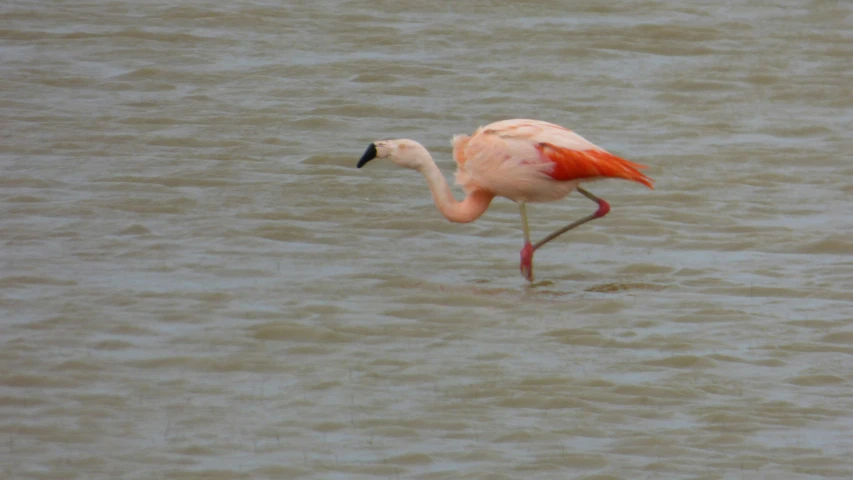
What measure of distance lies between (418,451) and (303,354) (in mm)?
1286

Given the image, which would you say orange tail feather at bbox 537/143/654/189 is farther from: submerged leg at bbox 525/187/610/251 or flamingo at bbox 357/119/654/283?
submerged leg at bbox 525/187/610/251

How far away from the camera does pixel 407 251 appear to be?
9.06m

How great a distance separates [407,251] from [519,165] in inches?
38.0

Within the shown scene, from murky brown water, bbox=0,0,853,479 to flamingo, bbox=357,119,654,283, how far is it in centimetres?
37

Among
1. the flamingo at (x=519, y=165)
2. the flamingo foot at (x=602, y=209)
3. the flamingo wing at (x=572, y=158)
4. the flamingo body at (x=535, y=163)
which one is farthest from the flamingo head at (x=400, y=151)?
the flamingo foot at (x=602, y=209)

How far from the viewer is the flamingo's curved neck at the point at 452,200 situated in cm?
879

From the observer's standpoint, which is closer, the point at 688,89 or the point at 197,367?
the point at 197,367

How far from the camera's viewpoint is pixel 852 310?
7840 mm

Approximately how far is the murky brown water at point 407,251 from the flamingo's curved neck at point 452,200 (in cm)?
28

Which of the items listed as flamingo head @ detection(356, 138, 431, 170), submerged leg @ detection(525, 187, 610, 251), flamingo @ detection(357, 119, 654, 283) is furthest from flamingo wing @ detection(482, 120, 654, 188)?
flamingo head @ detection(356, 138, 431, 170)

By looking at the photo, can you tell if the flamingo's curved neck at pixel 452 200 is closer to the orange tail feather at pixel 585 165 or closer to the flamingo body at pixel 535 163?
the flamingo body at pixel 535 163

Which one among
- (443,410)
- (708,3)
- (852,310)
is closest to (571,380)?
(443,410)

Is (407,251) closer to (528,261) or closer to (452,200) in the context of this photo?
(452,200)

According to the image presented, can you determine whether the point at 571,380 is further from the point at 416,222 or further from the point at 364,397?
the point at 416,222
